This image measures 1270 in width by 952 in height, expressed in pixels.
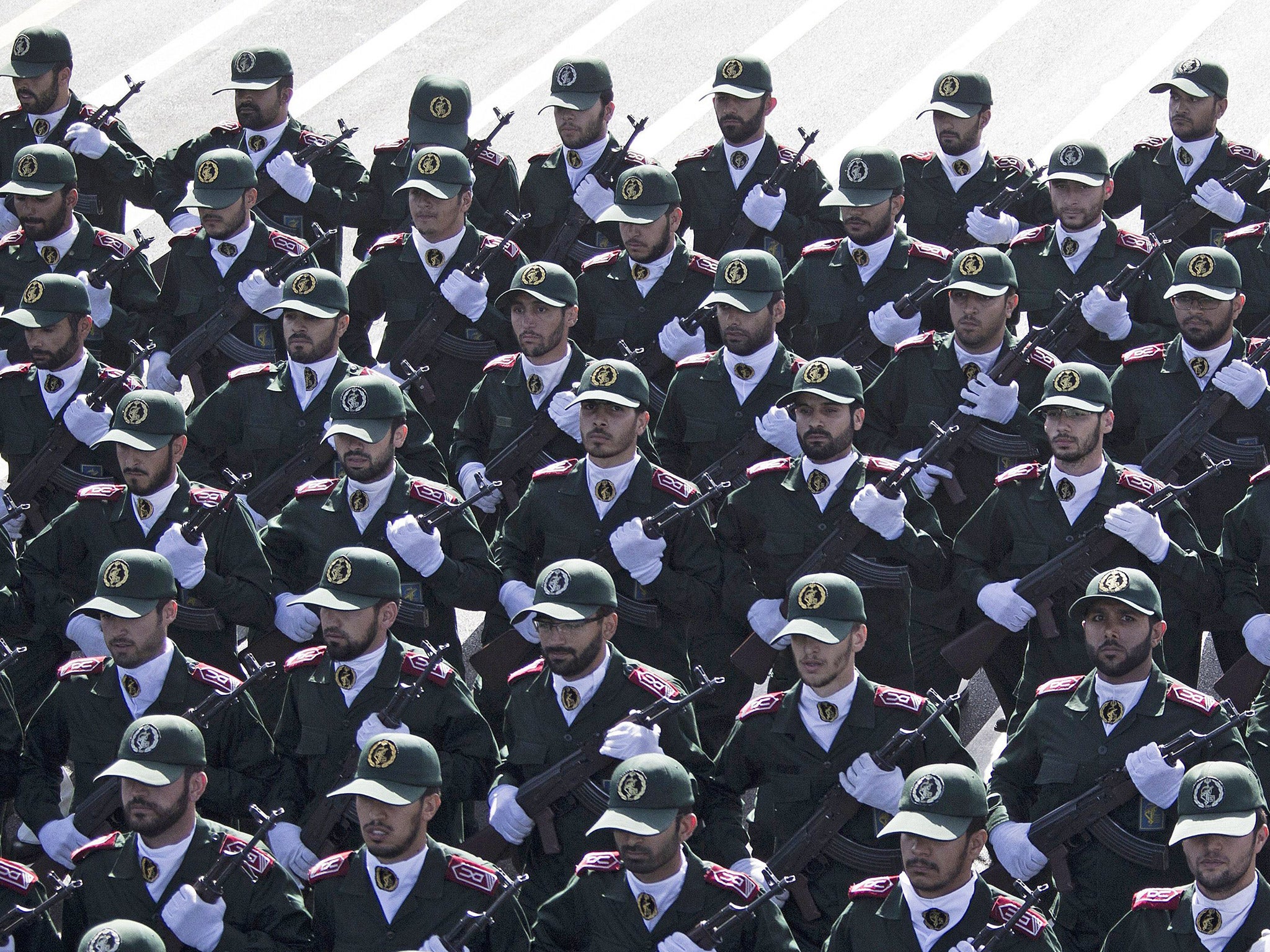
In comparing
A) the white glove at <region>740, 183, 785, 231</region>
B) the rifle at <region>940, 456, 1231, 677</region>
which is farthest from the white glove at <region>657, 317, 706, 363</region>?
the rifle at <region>940, 456, 1231, 677</region>

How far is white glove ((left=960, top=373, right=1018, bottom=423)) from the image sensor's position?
12.4 metres

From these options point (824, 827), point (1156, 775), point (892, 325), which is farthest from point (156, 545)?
point (1156, 775)

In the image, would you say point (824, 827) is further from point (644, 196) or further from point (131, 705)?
point (644, 196)

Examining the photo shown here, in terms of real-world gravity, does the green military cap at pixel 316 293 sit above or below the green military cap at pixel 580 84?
above

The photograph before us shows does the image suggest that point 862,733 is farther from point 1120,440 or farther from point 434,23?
point 434,23

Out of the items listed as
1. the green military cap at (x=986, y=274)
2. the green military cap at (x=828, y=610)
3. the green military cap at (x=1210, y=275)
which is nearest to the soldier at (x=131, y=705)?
the green military cap at (x=828, y=610)

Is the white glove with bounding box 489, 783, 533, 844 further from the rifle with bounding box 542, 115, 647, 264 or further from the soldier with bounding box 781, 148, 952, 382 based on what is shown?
the rifle with bounding box 542, 115, 647, 264

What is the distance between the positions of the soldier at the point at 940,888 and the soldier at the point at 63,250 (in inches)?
289

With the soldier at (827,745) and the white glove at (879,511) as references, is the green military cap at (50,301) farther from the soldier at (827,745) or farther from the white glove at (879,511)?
the soldier at (827,745)

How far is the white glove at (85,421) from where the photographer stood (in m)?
12.6

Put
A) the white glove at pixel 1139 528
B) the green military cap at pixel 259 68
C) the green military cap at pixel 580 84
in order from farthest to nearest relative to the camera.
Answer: the green military cap at pixel 259 68, the green military cap at pixel 580 84, the white glove at pixel 1139 528

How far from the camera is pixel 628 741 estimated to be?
9.89 meters

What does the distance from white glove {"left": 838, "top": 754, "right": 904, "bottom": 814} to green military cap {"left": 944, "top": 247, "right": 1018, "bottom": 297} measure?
3.68 m

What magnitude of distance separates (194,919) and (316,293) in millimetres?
4504
